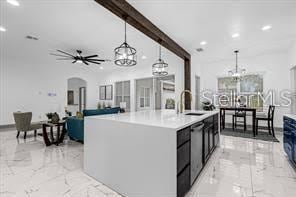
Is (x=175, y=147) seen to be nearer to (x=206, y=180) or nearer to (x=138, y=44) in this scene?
(x=206, y=180)

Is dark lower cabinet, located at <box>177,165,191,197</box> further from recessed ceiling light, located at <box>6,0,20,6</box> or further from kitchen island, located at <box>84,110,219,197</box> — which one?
recessed ceiling light, located at <box>6,0,20,6</box>

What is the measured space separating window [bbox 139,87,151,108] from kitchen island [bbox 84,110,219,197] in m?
5.31

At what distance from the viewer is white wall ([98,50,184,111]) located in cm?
633

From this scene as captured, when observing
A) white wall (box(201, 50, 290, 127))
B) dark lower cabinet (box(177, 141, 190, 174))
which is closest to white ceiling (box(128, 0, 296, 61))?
white wall (box(201, 50, 290, 127))

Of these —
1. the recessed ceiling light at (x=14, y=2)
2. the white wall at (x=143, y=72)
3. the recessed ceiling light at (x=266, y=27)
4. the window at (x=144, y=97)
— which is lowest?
the window at (x=144, y=97)

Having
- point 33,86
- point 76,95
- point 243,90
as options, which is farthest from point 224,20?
point 76,95

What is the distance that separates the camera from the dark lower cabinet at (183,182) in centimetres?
161

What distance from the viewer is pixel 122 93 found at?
346 inches

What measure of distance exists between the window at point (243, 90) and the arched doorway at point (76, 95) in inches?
314

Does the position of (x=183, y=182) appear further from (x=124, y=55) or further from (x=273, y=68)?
(x=273, y=68)

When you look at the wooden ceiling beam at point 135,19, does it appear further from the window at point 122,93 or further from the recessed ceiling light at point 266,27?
the window at point 122,93

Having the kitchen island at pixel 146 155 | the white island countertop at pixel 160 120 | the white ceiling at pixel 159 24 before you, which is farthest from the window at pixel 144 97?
the kitchen island at pixel 146 155

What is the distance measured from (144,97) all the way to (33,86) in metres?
5.11

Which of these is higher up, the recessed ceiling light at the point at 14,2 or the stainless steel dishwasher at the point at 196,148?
the recessed ceiling light at the point at 14,2
